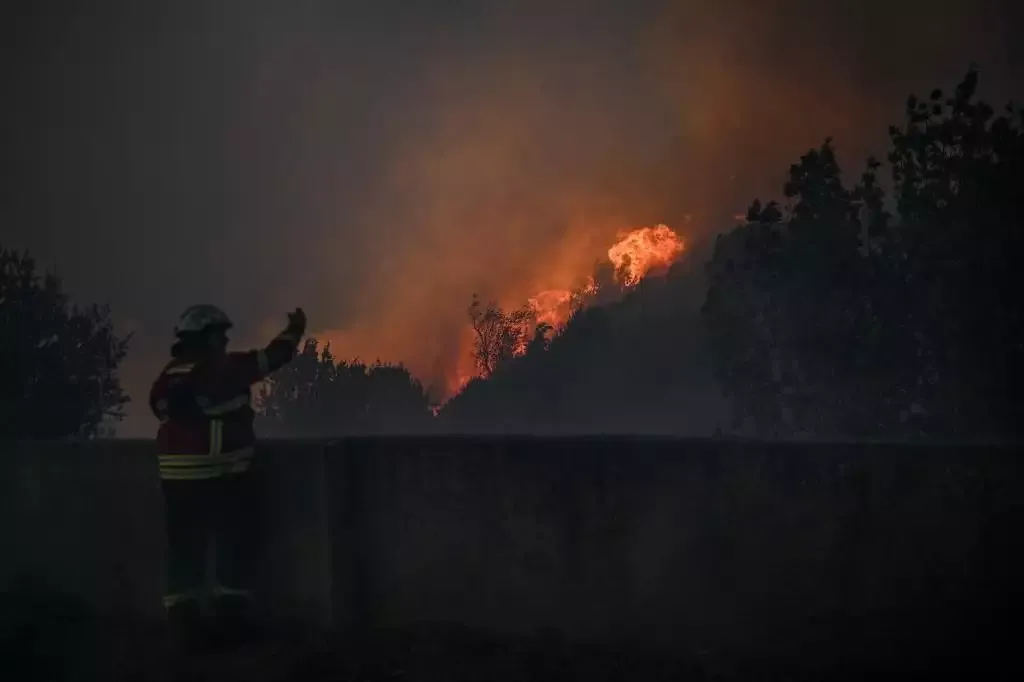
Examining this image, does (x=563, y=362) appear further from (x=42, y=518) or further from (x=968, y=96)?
(x=42, y=518)

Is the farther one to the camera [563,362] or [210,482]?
[563,362]

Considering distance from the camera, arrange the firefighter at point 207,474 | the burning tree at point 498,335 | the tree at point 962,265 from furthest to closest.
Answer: the burning tree at point 498,335, the tree at point 962,265, the firefighter at point 207,474

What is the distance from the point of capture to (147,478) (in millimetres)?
6812

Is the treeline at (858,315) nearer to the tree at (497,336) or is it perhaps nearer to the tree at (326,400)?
the tree at (497,336)

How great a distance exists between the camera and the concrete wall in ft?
15.2

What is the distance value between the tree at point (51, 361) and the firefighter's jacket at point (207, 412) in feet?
52.6

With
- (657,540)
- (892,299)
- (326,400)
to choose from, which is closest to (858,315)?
(892,299)

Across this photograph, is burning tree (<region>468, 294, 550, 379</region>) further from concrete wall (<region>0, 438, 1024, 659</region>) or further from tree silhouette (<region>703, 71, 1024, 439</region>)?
concrete wall (<region>0, 438, 1024, 659</region>)

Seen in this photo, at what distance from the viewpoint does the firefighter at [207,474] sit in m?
5.63

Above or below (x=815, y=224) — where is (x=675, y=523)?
below

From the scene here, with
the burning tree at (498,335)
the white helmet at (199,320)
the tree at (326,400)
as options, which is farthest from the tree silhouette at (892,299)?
the tree at (326,400)

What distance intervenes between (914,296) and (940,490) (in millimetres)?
18794

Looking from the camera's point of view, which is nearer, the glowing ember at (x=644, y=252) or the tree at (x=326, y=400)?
the glowing ember at (x=644, y=252)

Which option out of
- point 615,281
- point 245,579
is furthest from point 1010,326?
point 615,281
